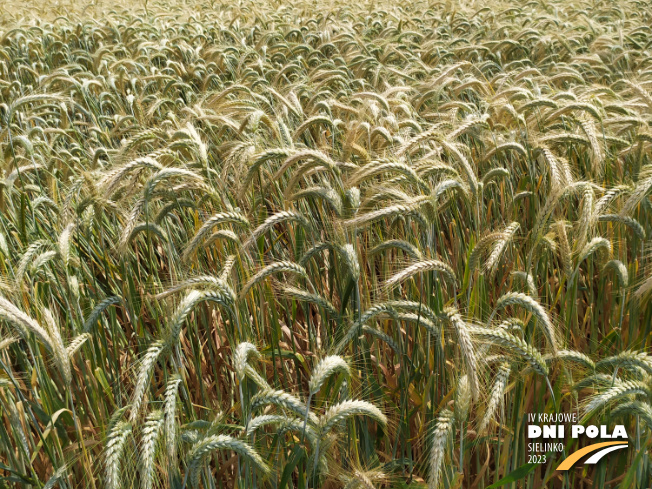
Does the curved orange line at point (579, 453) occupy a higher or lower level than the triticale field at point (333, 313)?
lower

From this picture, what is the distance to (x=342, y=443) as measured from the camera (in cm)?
163

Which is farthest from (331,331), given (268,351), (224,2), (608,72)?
(224,2)

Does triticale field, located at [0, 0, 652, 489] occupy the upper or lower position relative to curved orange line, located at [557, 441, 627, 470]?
upper

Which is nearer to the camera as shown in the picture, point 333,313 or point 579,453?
point 579,453

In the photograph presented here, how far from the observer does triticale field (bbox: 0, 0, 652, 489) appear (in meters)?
1.38

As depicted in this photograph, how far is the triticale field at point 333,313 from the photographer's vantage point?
4.51 feet

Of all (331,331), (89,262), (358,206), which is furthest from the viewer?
(89,262)

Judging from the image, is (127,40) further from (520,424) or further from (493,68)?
(520,424)

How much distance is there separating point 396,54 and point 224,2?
7.62 m

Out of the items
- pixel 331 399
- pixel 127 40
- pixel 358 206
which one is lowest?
pixel 331 399

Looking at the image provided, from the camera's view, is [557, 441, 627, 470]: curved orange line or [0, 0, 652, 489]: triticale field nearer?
[0, 0, 652, 489]: triticale field

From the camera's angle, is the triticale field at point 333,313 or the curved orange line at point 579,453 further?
the curved orange line at point 579,453

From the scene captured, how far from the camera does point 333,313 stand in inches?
70.2

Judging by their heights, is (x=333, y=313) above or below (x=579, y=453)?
above
